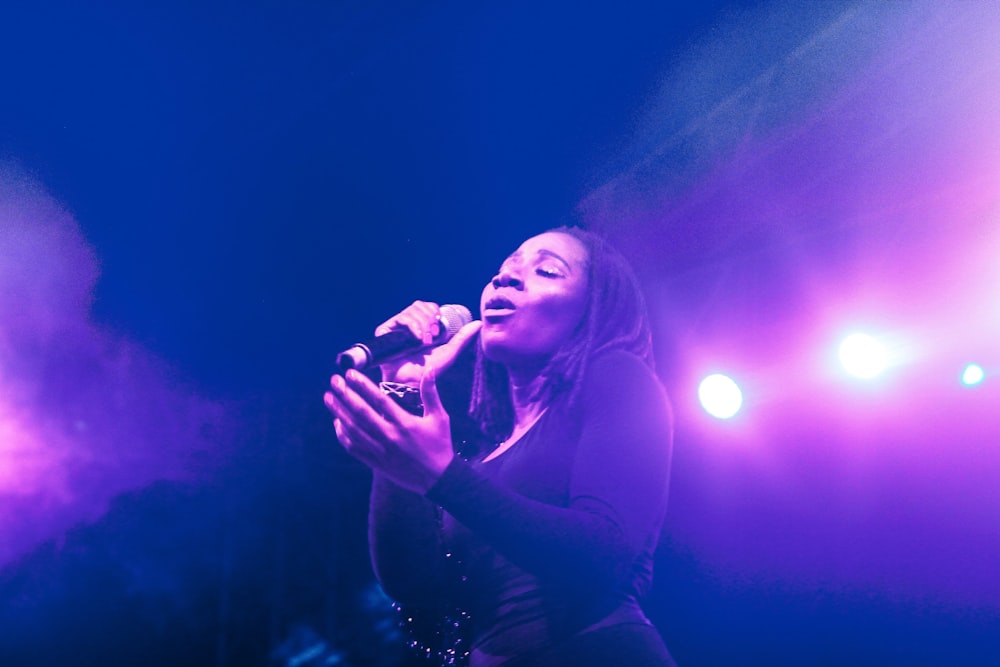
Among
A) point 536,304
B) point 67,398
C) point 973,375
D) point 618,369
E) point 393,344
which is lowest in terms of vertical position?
point 973,375

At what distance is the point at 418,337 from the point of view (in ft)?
6.11

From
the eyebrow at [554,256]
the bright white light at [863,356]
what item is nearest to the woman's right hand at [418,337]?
the eyebrow at [554,256]

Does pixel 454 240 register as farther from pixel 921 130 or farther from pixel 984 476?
pixel 984 476

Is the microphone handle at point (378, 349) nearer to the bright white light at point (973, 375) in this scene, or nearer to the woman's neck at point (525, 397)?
the woman's neck at point (525, 397)

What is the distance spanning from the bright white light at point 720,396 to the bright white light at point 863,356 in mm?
342

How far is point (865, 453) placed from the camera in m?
2.26

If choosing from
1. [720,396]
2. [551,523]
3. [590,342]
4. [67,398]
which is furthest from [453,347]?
[67,398]

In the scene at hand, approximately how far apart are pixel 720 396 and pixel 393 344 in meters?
1.19

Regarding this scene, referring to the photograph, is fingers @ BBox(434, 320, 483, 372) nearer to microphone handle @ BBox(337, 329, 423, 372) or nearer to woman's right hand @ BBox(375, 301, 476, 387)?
woman's right hand @ BBox(375, 301, 476, 387)

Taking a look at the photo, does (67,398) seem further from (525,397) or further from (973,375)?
(973,375)

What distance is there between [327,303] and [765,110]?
1.74 metres

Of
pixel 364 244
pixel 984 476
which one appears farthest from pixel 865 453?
pixel 364 244

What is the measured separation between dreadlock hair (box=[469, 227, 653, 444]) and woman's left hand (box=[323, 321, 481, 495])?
51cm

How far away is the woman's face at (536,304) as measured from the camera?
7.20 feet
